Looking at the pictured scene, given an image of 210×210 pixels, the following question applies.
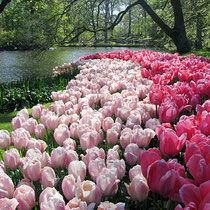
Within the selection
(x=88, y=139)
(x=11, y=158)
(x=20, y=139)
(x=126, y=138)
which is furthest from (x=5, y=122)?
(x=126, y=138)

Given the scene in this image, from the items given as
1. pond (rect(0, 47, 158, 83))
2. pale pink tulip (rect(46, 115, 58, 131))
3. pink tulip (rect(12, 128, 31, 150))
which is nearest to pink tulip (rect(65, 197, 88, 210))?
pink tulip (rect(12, 128, 31, 150))

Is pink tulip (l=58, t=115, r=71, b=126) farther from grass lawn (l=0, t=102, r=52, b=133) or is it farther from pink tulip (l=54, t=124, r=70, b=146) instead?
grass lawn (l=0, t=102, r=52, b=133)

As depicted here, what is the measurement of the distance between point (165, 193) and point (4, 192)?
80 cm

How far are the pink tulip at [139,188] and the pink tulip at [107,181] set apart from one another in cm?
9

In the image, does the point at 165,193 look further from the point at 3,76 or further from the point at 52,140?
the point at 3,76

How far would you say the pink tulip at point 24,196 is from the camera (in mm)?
1242

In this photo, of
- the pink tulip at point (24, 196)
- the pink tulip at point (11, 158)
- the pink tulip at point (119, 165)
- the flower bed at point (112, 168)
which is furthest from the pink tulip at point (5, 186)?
the pink tulip at point (119, 165)

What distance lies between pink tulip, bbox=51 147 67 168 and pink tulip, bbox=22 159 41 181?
4.8 inches

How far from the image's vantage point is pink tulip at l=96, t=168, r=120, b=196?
1.27 metres

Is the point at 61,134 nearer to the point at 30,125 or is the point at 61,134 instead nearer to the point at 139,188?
the point at 30,125

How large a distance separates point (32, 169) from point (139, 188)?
0.61 m

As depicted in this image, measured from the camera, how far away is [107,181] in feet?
4.17

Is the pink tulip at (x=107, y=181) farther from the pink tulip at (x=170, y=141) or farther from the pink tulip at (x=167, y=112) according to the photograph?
the pink tulip at (x=167, y=112)

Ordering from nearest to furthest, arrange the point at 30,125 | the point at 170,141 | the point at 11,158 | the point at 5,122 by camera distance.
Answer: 1. the point at 170,141
2. the point at 11,158
3. the point at 30,125
4. the point at 5,122
